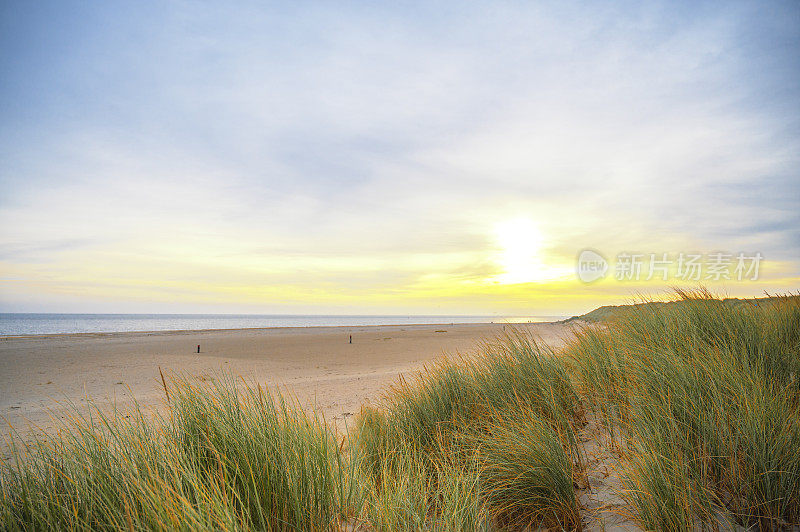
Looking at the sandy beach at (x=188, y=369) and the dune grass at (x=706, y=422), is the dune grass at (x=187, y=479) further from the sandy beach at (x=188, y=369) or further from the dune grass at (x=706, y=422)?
the sandy beach at (x=188, y=369)

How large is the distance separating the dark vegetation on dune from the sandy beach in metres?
2.55

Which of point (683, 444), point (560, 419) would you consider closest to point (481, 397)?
point (560, 419)

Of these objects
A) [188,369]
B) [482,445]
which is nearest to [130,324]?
[188,369]

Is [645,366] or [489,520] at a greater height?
[645,366]

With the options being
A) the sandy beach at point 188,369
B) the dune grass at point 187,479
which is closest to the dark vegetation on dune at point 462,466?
the dune grass at point 187,479

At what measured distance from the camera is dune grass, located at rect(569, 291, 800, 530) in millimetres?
2363

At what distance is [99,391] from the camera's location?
12.4 metres

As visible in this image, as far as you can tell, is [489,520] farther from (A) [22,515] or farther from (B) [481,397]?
(A) [22,515]

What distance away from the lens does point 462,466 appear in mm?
3109

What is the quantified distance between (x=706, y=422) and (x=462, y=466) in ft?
5.91

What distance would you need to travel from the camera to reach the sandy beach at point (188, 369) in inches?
399

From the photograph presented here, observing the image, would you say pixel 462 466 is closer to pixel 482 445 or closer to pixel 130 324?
pixel 482 445

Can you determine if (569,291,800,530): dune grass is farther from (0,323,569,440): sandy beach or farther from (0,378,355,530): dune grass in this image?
(0,323,569,440): sandy beach

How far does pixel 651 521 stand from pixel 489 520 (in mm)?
1027
